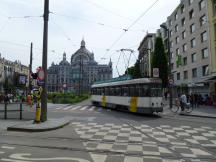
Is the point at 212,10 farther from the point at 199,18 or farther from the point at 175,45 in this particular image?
the point at 175,45

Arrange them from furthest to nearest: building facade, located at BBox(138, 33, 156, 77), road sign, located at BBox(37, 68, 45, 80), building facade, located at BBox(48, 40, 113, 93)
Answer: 1. building facade, located at BBox(48, 40, 113, 93)
2. building facade, located at BBox(138, 33, 156, 77)
3. road sign, located at BBox(37, 68, 45, 80)

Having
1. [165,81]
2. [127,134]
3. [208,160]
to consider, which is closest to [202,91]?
[165,81]

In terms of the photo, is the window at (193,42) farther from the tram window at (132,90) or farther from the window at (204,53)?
the tram window at (132,90)

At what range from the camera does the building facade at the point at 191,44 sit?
1783 inches

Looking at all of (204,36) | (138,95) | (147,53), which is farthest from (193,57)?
(147,53)

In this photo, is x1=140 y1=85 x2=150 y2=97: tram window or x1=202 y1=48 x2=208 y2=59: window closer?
x1=140 y1=85 x2=150 y2=97: tram window

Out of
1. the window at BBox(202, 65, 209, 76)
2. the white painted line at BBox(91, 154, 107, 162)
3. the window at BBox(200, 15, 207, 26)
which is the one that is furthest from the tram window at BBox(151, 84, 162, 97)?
the window at BBox(200, 15, 207, 26)

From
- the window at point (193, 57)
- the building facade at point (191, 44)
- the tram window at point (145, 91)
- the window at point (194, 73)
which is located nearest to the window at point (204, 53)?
the building facade at point (191, 44)

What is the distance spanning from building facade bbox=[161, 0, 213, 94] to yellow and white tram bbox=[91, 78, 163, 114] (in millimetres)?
14754

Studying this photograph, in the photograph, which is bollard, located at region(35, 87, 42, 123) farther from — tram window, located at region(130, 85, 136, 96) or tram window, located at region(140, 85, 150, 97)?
tram window, located at region(130, 85, 136, 96)

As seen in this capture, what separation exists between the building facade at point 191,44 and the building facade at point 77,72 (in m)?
64.9

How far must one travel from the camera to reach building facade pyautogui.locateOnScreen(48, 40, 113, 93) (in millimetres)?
128250

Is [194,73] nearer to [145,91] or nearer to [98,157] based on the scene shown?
[145,91]

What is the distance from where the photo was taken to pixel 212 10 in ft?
132
